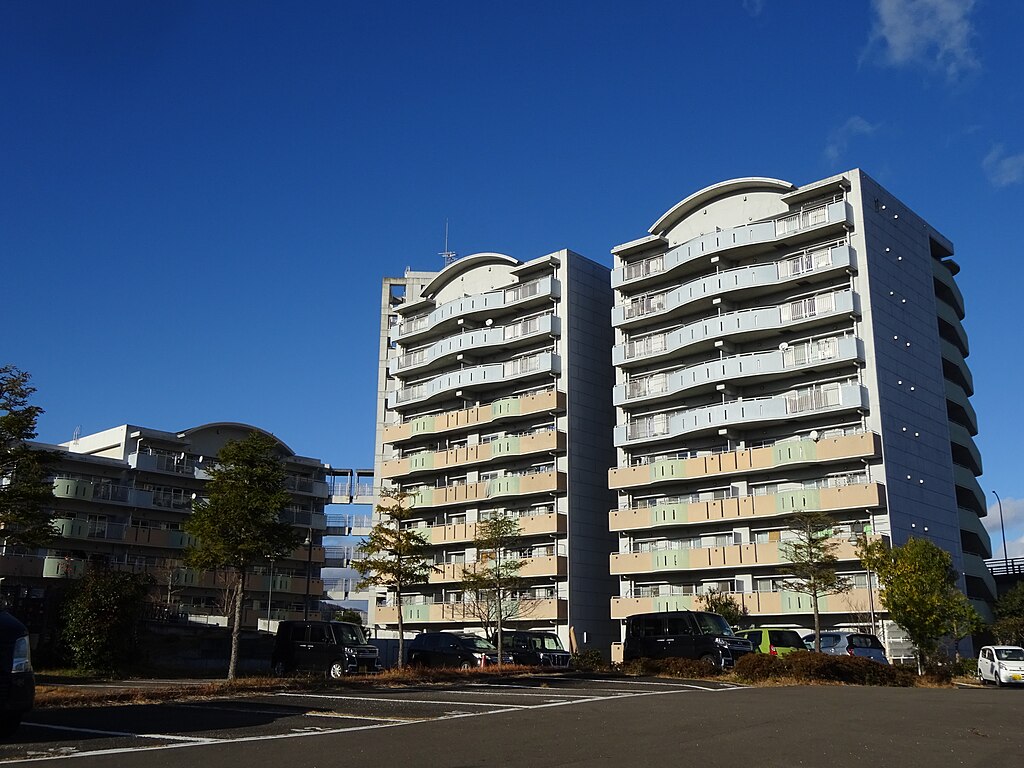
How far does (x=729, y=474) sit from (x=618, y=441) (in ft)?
23.7

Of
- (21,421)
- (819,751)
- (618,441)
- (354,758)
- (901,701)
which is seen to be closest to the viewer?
(354,758)

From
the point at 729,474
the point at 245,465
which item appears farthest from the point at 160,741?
the point at 729,474

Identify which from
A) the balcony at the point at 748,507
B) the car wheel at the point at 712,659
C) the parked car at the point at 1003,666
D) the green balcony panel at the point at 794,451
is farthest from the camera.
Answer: the green balcony panel at the point at 794,451

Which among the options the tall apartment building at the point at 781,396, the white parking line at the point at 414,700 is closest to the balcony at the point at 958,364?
the tall apartment building at the point at 781,396

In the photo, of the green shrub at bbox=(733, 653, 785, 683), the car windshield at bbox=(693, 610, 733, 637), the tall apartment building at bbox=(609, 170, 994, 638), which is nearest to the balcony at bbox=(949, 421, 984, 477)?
the tall apartment building at bbox=(609, 170, 994, 638)

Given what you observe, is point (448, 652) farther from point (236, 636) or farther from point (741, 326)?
point (741, 326)

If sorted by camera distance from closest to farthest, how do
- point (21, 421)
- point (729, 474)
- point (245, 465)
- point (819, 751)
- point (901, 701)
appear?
point (819, 751) < point (901, 701) < point (245, 465) < point (21, 421) < point (729, 474)

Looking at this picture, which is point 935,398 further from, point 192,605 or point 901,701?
point 192,605

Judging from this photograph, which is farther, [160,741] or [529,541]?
[529,541]

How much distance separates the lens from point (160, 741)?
10406 mm

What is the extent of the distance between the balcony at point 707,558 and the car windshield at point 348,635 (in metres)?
22.5

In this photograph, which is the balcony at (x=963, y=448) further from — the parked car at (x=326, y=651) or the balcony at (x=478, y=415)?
the parked car at (x=326, y=651)

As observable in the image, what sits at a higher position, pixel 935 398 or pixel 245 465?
pixel 935 398

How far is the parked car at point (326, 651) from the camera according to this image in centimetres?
2914
